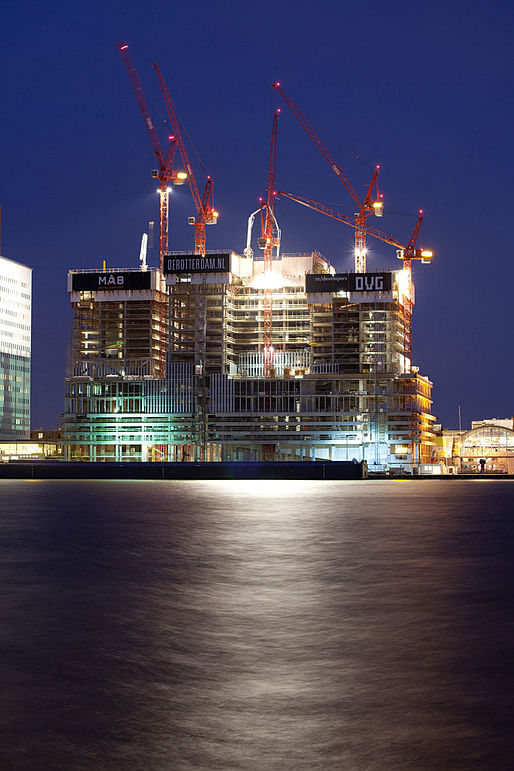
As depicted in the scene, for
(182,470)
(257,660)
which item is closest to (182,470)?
(182,470)

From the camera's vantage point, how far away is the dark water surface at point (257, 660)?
976 centimetres

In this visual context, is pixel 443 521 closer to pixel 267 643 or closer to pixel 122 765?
pixel 267 643

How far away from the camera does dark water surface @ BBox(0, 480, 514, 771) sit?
384 inches

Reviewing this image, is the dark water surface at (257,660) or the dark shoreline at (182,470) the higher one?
the dark water surface at (257,660)

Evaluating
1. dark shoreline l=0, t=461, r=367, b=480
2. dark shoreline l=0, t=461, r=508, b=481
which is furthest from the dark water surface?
dark shoreline l=0, t=461, r=508, b=481

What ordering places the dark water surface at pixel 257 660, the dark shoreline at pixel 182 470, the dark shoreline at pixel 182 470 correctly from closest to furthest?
the dark water surface at pixel 257 660, the dark shoreline at pixel 182 470, the dark shoreline at pixel 182 470

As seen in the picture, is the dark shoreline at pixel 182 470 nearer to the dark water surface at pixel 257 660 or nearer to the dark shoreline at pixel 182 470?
the dark shoreline at pixel 182 470

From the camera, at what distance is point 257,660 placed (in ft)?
45.8

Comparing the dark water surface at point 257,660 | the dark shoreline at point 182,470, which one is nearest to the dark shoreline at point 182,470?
the dark shoreline at point 182,470

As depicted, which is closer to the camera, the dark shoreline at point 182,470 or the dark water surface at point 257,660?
the dark water surface at point 257,660

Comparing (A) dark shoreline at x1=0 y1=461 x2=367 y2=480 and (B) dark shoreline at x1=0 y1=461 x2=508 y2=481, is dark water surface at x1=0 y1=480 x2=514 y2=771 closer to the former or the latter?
(A) dark shoreline at x1=0 y1=461 x2=367 y2=480

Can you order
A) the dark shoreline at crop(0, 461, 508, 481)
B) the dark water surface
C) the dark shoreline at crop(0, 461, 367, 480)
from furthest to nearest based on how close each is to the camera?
the dark shoreline at crop(0, 461, 508, 481) < the dark shoreline at crop(0, 461, 367, 480) < the dark water surface

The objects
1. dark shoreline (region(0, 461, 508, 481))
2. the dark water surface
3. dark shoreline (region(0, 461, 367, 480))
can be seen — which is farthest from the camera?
dark shoreline (region(0, 461, 508, 481))

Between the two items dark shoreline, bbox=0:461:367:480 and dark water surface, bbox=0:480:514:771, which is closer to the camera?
dark water surface, bbox=0:480:514:771
